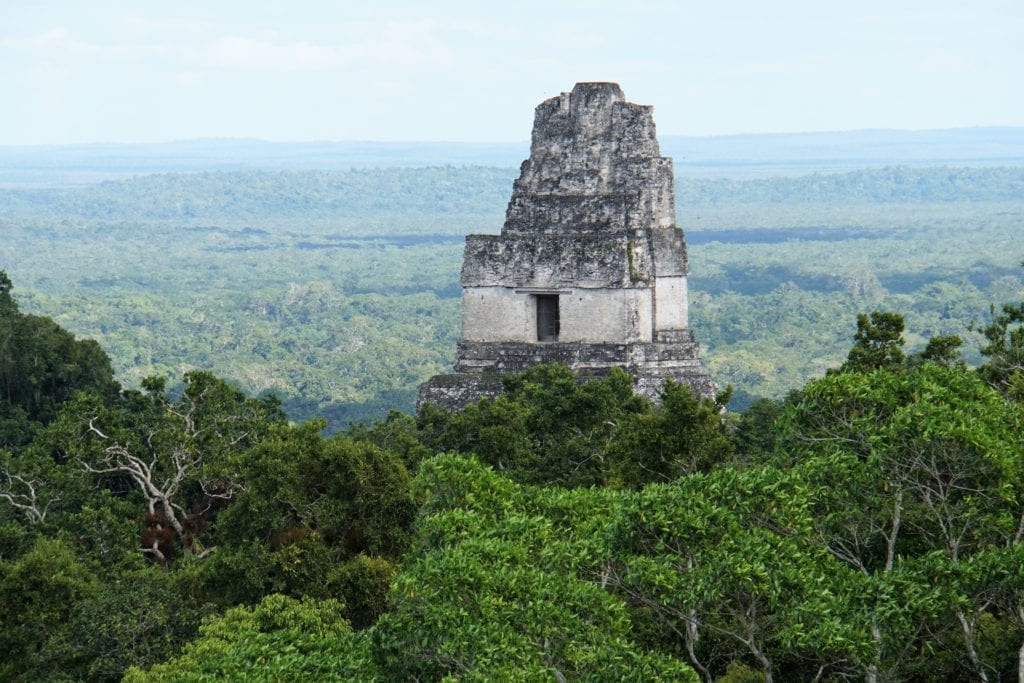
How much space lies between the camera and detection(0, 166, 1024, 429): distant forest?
8825 cm

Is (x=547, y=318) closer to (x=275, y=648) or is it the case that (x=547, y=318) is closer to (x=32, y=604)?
(x=32, y=604)

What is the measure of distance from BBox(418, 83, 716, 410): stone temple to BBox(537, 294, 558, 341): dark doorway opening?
0.02 m

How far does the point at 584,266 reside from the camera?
95.9 feet

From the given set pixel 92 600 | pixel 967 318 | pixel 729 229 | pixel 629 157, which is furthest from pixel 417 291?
pixel 92 600

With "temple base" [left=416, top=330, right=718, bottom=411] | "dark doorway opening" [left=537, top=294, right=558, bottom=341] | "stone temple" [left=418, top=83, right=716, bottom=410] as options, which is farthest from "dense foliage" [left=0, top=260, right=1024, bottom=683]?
"dark doorway opening" [left=537, top=294, right=558, bottom=341]

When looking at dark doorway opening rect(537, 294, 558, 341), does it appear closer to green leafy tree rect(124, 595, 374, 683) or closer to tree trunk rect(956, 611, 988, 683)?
green leafy tree rect(124, 595, 374, 683)

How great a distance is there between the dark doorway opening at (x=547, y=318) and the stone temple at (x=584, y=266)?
0.02 meters

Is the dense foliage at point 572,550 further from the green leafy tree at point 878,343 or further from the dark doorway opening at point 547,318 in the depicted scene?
the dark doorway opening at point 547,318

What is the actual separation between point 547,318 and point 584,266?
1.29 meters

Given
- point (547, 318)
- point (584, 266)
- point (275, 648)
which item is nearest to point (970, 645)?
point (275, 648)

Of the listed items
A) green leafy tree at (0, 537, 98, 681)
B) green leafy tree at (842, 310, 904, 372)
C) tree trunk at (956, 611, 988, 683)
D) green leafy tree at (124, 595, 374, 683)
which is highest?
green leafy tree at (842, 310, 904, 372)

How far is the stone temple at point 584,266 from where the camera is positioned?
29.2m

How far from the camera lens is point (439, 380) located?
29.4 meters

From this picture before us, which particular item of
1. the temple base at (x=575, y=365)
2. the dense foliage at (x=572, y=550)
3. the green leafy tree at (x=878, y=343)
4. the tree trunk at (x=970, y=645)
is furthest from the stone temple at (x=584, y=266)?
the tree trunk at (x=970, y=645)
